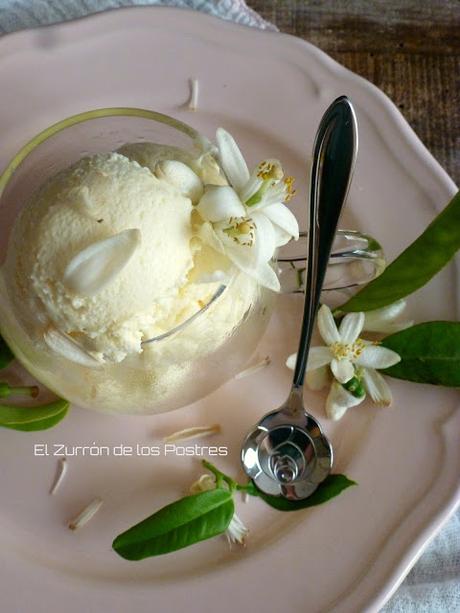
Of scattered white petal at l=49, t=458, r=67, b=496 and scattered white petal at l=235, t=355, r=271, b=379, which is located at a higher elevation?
scattered white petal at l=235, t=355, r=271, b=379

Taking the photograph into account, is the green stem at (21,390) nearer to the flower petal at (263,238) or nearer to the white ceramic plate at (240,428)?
the white ceramic plate at (240,428)

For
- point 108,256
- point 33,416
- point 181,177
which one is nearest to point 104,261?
point 108,256

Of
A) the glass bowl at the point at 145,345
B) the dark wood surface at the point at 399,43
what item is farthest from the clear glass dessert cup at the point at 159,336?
the dark wood surface at the point at 399,43

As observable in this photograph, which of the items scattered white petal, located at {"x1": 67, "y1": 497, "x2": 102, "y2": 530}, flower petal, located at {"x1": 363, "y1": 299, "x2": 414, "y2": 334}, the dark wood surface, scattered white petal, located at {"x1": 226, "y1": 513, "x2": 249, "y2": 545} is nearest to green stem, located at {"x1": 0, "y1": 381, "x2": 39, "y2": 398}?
scattered white petal, located at {"x1": 67, "y1": 497, "x2": 102, "y2": 530}

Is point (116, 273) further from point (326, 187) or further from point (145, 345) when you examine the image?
point (326, 187)

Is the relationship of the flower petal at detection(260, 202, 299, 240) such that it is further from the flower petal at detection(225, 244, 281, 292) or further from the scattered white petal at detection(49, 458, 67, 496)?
the scattered white petal at detection(49, 458, 67, 496)
